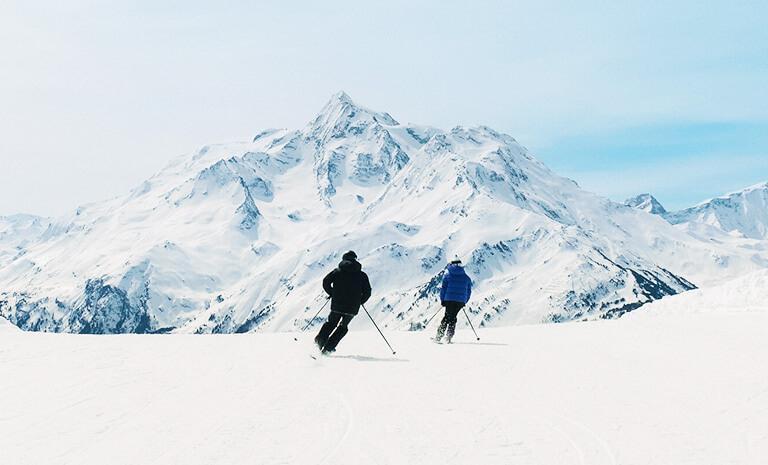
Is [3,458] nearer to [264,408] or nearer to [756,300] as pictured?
[264,408]

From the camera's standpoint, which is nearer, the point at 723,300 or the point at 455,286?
the point at 455,286

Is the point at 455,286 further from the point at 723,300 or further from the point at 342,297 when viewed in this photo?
the point at 723,300

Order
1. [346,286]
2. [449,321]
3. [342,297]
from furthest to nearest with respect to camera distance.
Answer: [449,321]
[346,286]
[342,297]

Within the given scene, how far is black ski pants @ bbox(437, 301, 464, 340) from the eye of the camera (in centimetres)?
1981

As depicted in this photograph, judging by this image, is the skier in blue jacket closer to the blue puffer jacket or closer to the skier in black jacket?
the blue puffer jacket

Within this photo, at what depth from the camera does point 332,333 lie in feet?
53.0

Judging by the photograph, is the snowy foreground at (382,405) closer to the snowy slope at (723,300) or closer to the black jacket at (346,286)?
the black jacket at (346,286)

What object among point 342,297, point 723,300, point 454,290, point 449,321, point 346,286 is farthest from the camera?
point 723,300

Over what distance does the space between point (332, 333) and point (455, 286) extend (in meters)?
5.65

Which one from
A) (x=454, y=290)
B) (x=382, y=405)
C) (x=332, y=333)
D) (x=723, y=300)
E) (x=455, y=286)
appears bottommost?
(x=723, y=300)

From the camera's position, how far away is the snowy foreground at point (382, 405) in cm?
738

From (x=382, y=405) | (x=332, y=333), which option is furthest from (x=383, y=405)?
(x=332, y=333)

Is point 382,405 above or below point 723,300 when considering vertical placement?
above

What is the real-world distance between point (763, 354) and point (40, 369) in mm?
15346
